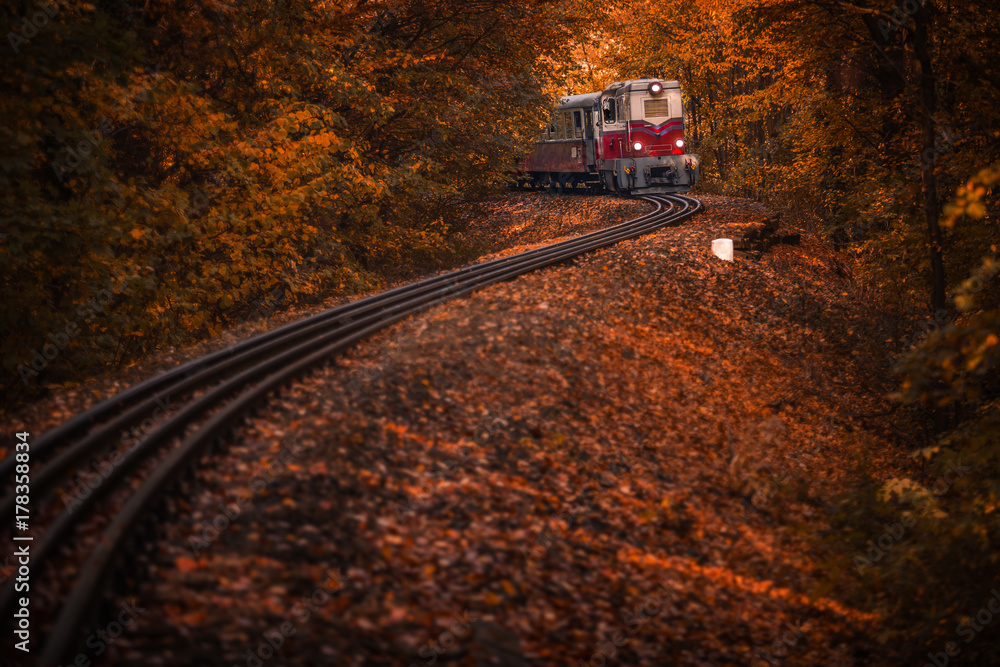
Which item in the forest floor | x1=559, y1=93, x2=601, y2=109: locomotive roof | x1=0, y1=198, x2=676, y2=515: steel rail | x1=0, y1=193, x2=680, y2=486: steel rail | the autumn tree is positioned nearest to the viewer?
the forest floor

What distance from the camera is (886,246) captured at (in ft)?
40.8

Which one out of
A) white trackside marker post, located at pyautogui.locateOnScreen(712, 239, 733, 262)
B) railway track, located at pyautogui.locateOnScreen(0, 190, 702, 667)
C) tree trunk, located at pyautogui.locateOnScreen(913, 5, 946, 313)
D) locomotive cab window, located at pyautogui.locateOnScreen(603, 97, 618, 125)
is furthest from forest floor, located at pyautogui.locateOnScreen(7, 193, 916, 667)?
locomotive cab window, located at pyautogui.locateOnScreen(603, 97, 618, 125)

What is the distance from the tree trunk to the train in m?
14.0

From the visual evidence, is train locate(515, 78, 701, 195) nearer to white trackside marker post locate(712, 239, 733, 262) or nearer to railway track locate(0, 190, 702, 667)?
white trackside marker post locate(712, 239, 733, 262)

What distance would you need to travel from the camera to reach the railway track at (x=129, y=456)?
3877mm

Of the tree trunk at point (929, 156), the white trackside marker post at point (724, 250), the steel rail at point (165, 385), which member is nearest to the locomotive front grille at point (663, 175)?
the white trackside marker post at point (724, 250)

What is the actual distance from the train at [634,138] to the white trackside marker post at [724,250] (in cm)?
1010

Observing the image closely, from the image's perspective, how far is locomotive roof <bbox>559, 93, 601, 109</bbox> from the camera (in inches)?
1039

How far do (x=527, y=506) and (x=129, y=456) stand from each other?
321 cm

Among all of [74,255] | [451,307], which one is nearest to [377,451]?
[451,307]

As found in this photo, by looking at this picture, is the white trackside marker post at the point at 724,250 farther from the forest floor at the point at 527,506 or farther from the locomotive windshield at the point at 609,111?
the locomotive windshield at the point at 609,111

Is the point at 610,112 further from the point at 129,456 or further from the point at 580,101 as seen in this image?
the point at 129,456

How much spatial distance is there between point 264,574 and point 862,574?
5.36 m

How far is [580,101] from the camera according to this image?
89.6ft
